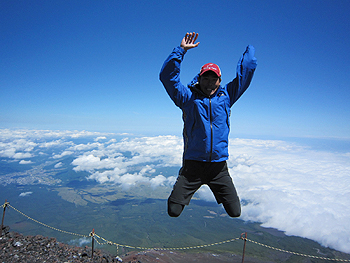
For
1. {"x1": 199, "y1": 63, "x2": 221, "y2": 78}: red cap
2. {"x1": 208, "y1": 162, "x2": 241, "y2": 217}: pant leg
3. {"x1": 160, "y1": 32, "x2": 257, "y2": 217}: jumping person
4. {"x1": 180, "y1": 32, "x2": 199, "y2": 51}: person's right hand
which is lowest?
{"x1": 208, "y1": 162, "x2": 241, "y2": 217}: pant leg

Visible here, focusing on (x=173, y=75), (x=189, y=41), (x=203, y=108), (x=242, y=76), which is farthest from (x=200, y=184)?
(x=189, y=41)

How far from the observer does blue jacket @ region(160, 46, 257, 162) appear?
8.18 ft

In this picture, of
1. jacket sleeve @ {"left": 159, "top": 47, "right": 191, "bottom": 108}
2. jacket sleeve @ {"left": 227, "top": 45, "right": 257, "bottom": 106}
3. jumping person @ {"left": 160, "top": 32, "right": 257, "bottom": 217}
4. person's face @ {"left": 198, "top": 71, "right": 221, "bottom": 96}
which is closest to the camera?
jacket sleeve @ {"left": 159, "top": 47, "right": 191, "bottom": 108}

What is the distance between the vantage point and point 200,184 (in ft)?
9.53

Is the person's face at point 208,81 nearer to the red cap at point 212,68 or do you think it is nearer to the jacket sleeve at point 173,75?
the red cap at point 212,68

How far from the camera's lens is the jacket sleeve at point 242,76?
9.34 ft

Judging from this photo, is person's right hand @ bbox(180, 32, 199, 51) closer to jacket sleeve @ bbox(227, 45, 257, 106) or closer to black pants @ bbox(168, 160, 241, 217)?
jacket sleeve @ bbox(227, 45, 257, 106)

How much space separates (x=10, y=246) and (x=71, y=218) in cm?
21337

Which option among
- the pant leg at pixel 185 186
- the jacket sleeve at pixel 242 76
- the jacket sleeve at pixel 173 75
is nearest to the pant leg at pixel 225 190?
the pant leg at pixel 185 186

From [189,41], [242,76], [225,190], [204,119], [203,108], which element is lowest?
[225,190]

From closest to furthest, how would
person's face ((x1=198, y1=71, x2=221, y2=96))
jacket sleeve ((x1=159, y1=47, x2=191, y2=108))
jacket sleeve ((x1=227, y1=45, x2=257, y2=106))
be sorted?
jacket sleeve ((x1=159, y1=47, x2=191, y2=108)) < person's face ((x1=198, y1=71, x2=221, y2=96)) < jacket sleeve ((x1=227, y1=45, x2=257, y2=106))

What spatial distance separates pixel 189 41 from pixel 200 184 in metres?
2.30

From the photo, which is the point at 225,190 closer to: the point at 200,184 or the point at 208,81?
the point at 200,184

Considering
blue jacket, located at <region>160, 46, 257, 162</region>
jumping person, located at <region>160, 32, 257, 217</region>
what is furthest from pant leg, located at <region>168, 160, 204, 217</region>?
blue jacket, located at <region>160, 46, 257, 162</region>
